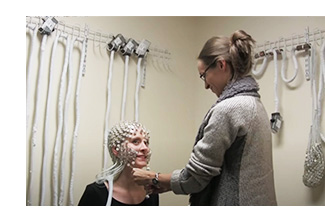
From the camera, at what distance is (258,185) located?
1.00 metres

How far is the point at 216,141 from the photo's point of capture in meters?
0.97

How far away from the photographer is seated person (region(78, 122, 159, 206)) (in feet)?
4.08

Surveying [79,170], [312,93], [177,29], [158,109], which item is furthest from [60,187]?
[312,93]

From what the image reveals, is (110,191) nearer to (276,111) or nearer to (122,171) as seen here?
(122,171)

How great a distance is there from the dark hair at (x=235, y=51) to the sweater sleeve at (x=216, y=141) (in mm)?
135

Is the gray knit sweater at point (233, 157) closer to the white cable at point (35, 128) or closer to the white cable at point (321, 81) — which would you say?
the white cable at point (321, 81)

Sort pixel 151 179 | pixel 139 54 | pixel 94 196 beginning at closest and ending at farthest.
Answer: pixel 151 179 < pixel 94 196 < pixel 139 54

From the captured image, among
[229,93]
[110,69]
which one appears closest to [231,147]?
[229,93]

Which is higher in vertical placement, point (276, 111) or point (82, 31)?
point (82, 31)

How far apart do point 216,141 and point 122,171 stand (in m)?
0.46

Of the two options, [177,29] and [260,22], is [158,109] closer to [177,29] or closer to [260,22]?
[177,29]
